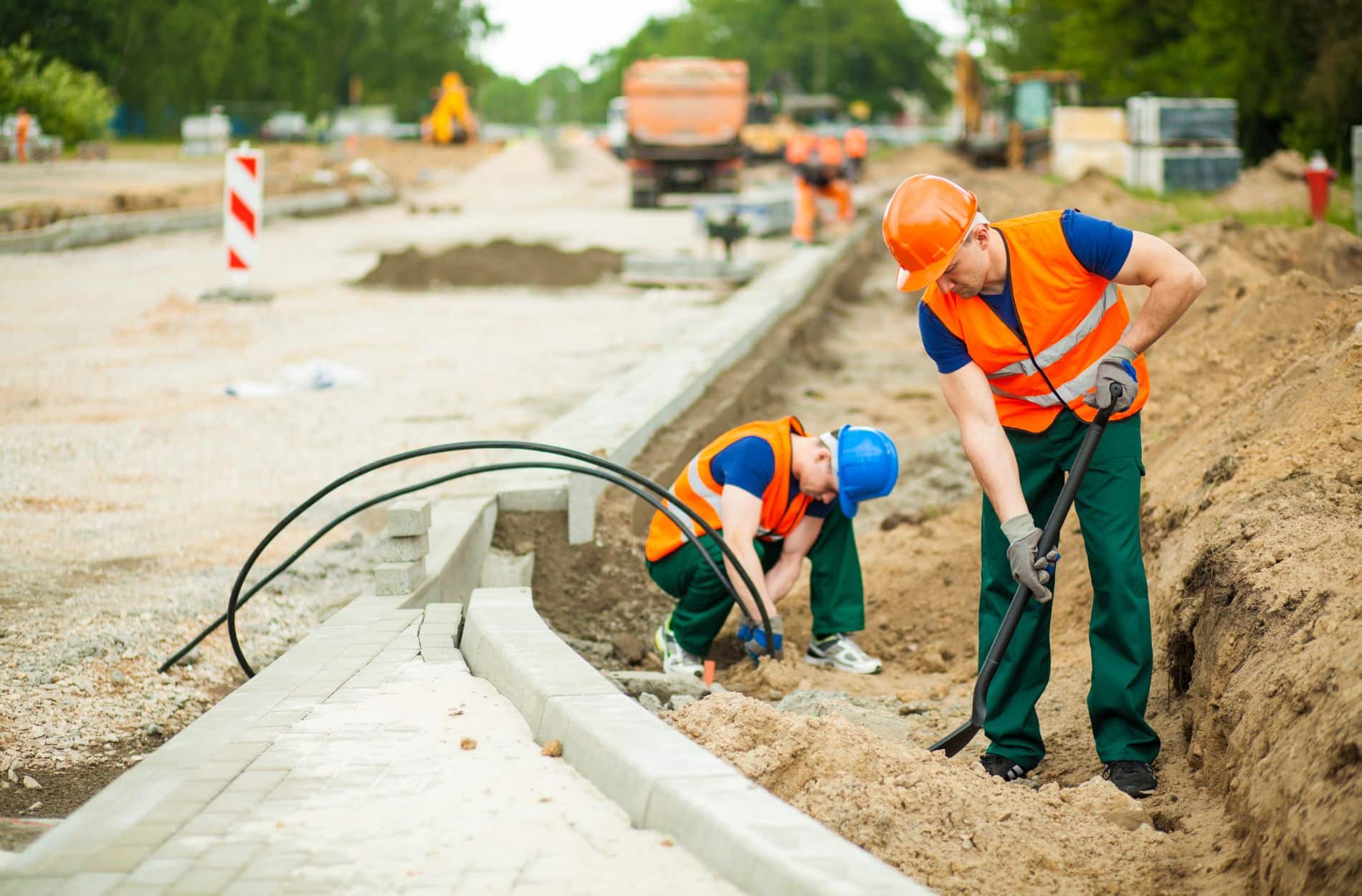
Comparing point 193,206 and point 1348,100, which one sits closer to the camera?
point 1348,100

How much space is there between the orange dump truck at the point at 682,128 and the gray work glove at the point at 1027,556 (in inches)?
1006

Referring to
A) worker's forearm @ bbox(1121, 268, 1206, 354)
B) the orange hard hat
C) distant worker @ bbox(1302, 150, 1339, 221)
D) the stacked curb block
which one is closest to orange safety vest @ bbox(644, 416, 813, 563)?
the stacked curb block

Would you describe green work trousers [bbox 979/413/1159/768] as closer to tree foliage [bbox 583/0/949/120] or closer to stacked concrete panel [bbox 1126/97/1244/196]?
stacked concrete panel [bbox 1126/97/1244/196]

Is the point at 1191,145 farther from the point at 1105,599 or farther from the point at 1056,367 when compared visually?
the point at 1105,599

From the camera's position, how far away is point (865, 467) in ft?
16.0

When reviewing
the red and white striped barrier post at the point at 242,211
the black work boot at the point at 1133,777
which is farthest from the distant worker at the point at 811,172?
the black work boot at the point at 1133,777

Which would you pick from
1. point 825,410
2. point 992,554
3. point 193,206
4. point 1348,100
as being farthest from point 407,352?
point 1348,100

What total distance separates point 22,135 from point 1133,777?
19455 mm

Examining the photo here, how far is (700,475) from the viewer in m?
5.20

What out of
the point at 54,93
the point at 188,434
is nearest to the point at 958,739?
the point at 188,434

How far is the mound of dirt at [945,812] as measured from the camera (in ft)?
10.0

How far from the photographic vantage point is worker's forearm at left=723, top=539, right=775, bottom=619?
490cm

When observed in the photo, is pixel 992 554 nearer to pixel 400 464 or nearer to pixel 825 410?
pixel 400 464

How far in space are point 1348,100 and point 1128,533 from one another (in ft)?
61.6
